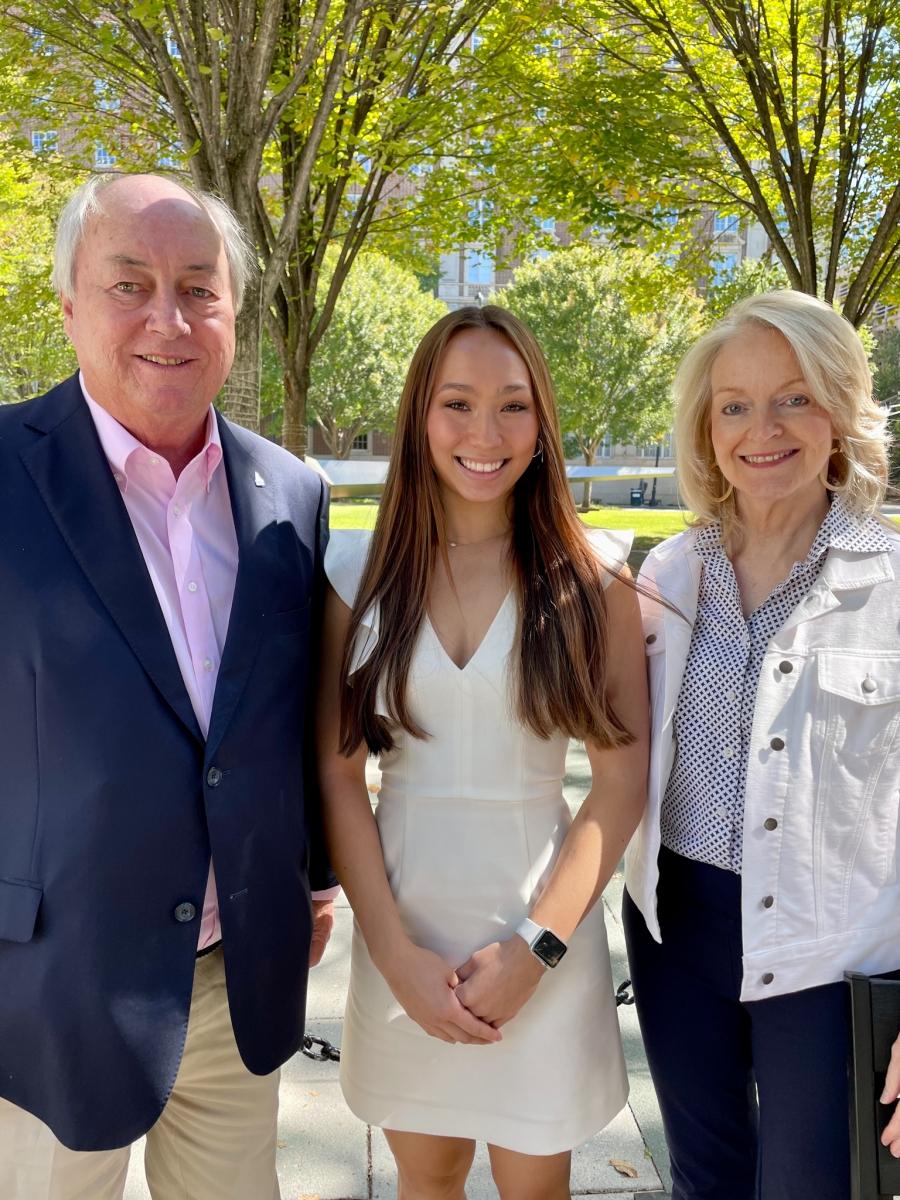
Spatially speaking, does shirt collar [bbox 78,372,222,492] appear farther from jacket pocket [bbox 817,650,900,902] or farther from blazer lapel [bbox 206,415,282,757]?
jacket pocket [bbox 817,650,900,902]

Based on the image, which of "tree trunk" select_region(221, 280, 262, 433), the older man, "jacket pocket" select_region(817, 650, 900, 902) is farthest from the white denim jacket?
"tree trunk" select_region(221, 280, 262, 433)

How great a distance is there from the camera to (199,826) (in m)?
1.96

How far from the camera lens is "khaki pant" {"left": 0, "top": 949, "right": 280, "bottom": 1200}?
216 cm

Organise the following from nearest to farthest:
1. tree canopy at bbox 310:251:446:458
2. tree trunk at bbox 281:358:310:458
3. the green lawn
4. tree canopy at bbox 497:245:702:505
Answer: tree trunk at bbox 281:358:310:458 → the green lawn → tree canopy at bbox 497:245:702:505 → tree canopy at bbox 310:251:446:458

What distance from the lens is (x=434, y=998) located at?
2.15 meters

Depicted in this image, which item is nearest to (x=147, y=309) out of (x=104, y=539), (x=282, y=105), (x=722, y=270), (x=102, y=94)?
(x=104, y=539)

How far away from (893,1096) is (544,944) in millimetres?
727

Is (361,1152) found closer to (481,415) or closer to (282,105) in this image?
(481,415)

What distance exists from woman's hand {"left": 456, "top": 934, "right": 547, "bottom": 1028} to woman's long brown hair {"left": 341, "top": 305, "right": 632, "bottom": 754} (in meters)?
0.48

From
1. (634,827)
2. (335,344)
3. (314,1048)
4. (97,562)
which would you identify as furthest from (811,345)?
(335,344)

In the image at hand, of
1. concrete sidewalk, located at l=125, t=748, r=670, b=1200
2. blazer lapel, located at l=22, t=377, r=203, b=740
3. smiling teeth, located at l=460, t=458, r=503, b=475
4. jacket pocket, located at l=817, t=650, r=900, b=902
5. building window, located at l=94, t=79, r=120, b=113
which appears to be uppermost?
building window, located at l=94, t=79, r=120, b=113

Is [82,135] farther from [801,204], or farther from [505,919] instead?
[505,919]

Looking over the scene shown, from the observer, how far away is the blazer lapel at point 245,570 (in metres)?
2.00

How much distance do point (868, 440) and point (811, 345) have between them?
0.85 feet
